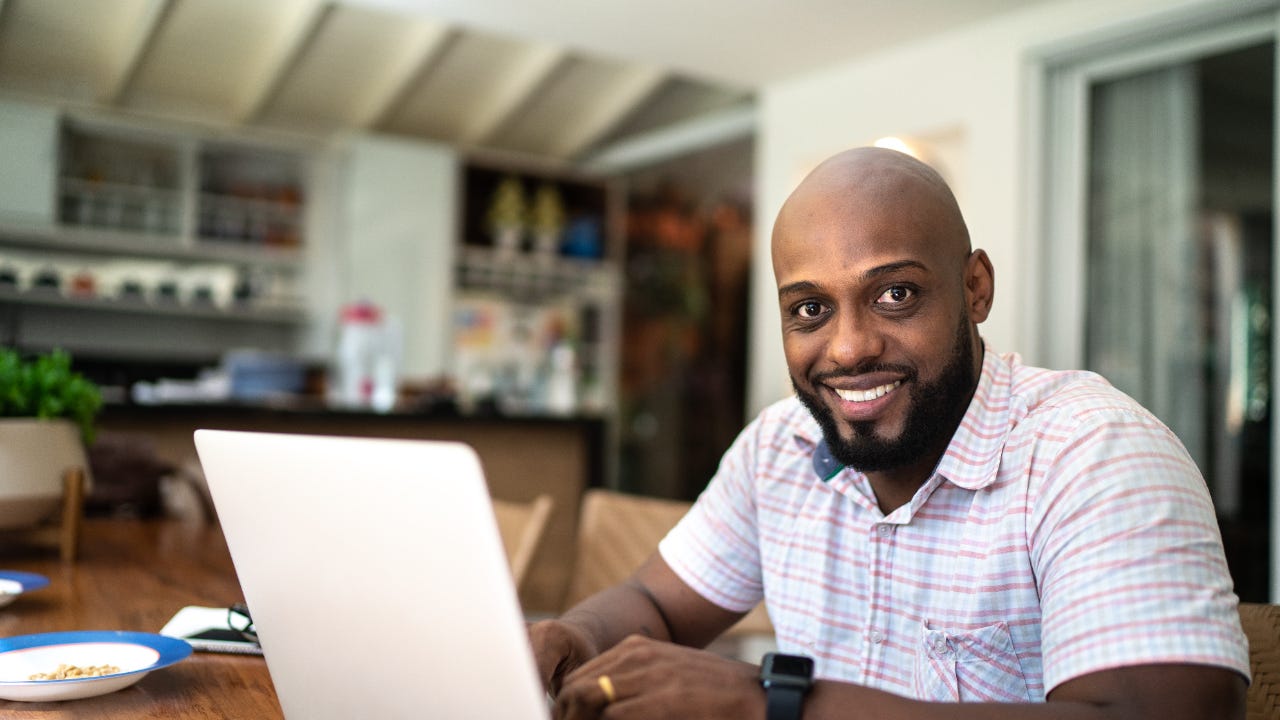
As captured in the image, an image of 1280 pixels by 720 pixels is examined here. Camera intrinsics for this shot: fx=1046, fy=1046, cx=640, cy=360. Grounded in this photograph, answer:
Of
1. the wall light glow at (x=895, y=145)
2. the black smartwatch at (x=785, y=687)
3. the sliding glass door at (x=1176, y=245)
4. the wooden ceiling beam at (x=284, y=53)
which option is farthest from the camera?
the wooden ceiling beam at (x=284, y=53)

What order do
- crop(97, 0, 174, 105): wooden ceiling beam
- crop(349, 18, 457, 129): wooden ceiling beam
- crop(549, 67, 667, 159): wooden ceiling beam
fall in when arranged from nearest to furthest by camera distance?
crop(97, 0, 174, 105): wooden ceiling beam < crop(349, 18, 457, 129): wooden ceiling beam < crop(549, 67, 667, 159): wooden ceiling beam

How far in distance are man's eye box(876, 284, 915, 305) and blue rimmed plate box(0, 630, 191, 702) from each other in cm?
74

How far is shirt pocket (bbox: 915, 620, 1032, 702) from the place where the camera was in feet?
3.13

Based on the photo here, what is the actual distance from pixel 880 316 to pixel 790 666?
1.30 ft

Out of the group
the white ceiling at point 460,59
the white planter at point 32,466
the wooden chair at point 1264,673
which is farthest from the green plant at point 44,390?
the white ceiling at point 460,59

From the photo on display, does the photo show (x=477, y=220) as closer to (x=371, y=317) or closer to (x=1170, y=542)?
(x=371, y=317)

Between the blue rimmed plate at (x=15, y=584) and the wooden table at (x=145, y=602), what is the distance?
2 cm

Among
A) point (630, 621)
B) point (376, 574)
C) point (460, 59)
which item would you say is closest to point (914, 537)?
point (630, 621)

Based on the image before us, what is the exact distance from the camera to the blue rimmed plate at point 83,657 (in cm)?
87

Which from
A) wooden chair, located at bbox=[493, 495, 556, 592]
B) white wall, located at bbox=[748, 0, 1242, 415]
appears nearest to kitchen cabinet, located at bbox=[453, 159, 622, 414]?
white wall, located at bbox=[748, 0, 1242, 415]

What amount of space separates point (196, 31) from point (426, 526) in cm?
534

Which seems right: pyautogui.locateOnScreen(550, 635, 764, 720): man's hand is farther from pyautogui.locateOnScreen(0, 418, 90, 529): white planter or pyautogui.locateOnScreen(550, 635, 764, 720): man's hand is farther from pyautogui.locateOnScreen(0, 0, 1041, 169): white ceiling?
pyautogui.locateOnScreen(0, 0, 1041, 169): white ceiling

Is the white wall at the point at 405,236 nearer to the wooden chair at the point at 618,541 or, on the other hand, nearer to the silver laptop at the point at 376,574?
the wooden chair at the point at 618,541

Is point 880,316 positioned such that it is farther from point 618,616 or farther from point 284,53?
point 284,53
